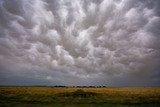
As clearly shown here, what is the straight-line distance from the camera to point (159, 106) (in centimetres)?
3731

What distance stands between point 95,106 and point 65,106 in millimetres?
5193

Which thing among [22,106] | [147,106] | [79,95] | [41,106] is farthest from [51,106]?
[79,95]

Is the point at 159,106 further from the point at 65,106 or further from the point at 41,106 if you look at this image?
the point at 41,106

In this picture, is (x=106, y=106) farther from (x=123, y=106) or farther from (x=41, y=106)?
(x=41, y=106)

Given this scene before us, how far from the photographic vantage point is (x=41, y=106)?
37.3 meters

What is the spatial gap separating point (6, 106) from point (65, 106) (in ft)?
31.7

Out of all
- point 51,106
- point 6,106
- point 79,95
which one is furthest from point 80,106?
point 79,95

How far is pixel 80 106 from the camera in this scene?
37.8 m

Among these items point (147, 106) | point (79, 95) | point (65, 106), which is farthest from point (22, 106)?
point (79, 95)

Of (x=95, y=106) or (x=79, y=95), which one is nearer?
(x=95, y=106)

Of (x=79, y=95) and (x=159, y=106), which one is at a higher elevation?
(x=79, y=95)

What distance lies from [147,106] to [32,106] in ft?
65.0

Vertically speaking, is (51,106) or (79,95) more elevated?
(79,95)

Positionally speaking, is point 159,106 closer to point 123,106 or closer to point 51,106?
point 123,106
